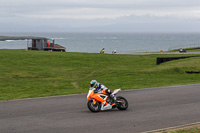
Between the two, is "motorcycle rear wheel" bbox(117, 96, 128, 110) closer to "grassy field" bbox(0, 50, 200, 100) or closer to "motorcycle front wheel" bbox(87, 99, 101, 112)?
"motorcycle front wheel" bbox(87, 99, 101, 112)

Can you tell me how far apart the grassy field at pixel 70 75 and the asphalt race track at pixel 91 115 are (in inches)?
122

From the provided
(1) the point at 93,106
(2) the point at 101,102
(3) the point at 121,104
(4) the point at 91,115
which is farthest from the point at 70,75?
(4) the point at 91,115

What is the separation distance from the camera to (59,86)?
22.5m

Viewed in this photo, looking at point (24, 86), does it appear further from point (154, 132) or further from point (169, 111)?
point (154, 132)

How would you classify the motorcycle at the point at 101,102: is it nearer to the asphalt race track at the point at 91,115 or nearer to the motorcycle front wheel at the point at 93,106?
the motorcycle front wheel at the point at 93,106

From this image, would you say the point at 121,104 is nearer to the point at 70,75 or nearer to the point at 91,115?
the point at 91,115

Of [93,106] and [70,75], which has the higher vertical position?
[93,106]

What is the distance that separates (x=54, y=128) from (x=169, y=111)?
5.70 meters

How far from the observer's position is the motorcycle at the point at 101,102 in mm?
12758

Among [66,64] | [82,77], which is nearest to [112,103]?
[82,77]

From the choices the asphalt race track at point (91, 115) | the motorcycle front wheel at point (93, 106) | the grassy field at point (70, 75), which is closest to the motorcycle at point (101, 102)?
the motorcycle front wheel at point (93, 106)

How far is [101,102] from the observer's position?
1296 centimetres

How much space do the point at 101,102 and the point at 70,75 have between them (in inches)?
667

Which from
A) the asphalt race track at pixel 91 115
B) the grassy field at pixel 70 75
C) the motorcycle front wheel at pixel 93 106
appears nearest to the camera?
the asphalt race track at pixel 91 115
